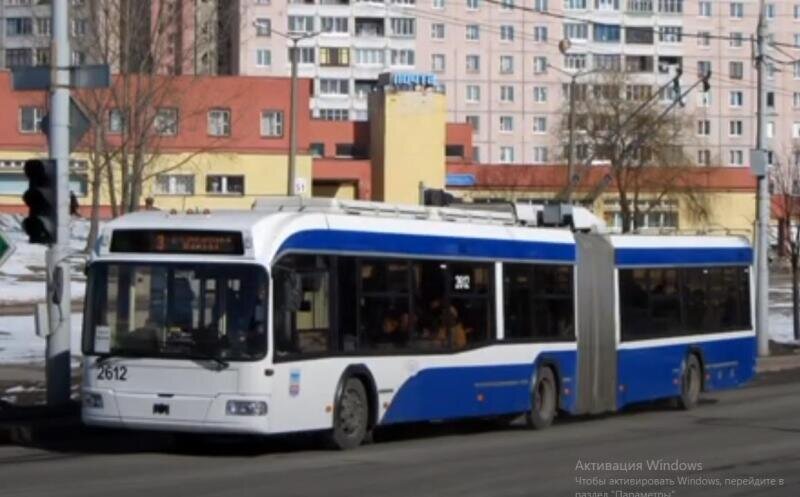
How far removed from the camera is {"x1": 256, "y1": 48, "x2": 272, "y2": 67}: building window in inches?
4363

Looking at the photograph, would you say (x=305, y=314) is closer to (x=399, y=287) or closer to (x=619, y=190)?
(x=399, y=287)

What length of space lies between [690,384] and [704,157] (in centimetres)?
7633

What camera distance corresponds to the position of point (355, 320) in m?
18.8

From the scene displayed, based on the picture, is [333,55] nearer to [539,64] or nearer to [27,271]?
[539,64]

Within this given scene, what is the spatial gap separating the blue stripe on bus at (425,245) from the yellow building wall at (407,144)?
58070 millimetres

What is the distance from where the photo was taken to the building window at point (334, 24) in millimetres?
113312

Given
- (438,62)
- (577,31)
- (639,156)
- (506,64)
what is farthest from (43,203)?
(577,31)

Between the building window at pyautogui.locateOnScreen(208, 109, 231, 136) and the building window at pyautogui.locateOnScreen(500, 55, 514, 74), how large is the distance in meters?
44.6

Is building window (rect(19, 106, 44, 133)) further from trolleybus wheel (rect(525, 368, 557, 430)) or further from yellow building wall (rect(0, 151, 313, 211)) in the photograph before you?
trolleybus wheel (rect(525, 368, 557, 430))

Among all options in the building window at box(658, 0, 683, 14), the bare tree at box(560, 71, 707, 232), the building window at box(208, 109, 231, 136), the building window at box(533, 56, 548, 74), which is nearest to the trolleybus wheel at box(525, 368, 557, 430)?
the building window at box(208, 109, 231, 136)

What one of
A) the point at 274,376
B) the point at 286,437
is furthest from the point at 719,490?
the point at 286,437

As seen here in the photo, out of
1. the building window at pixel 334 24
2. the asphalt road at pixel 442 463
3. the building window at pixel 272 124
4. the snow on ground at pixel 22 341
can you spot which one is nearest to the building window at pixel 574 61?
the building window at pixel 334 24

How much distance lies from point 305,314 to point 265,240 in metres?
1.01

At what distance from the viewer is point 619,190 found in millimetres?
82938
